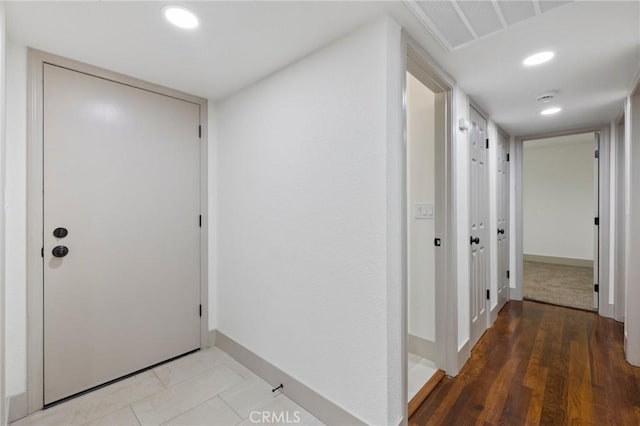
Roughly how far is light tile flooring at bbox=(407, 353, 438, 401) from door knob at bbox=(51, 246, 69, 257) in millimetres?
2470

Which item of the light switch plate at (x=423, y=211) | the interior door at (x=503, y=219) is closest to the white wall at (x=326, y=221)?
the light switch plate at (x=423, y=211)

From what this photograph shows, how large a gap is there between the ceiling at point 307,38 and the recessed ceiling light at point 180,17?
4cm

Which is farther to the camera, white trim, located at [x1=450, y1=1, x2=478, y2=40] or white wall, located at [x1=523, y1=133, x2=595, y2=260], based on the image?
white wall, located at [x1=523, y1=133, x2=595, y2=260]

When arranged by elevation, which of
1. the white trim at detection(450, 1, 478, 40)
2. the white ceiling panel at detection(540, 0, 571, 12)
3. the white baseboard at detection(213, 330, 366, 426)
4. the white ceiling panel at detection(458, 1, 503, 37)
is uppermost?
the white trim at detection(450, 1, 478, 40)

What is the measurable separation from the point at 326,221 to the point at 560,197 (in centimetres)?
643

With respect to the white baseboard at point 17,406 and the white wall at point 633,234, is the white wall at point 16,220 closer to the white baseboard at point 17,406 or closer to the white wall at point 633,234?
the white baseboard at point 17,406

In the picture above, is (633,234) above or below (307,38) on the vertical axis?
below

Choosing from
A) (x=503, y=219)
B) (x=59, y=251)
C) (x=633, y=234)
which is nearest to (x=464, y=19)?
(x=633, y=234)

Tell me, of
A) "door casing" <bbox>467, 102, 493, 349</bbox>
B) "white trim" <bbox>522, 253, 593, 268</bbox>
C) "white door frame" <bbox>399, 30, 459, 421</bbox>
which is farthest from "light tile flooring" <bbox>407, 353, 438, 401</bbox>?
"white trim" <bbox>522, 253, 593, 268</bbox>

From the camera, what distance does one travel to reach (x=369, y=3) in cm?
136

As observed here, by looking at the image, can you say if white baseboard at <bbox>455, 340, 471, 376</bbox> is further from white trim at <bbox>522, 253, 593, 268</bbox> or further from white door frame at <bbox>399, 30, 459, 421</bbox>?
white trim at <bbox>522, 253, 593, 268</bbox>

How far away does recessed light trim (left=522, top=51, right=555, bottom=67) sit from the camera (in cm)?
178

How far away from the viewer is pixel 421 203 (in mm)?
2387

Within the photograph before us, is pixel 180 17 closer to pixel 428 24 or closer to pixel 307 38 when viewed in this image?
pixel 307 38
